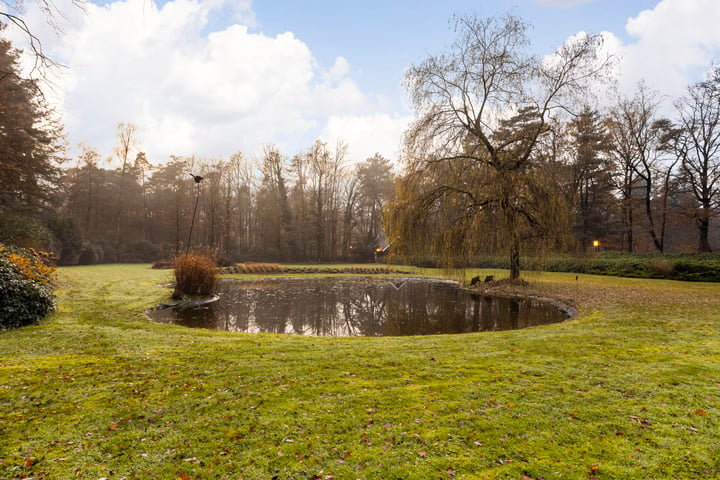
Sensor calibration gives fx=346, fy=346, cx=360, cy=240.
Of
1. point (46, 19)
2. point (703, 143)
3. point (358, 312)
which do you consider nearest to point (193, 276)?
point (358, 312)

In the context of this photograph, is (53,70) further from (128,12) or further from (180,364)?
(180,364)

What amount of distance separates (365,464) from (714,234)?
5244cm

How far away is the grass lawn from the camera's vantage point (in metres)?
2.35

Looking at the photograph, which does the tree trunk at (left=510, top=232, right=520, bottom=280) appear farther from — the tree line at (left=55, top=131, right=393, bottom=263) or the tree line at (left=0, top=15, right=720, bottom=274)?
the tree line at (left=55, top=131, right=393, bottom=263)

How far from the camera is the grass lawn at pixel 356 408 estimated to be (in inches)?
92.6

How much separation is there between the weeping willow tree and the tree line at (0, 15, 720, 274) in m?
0.05

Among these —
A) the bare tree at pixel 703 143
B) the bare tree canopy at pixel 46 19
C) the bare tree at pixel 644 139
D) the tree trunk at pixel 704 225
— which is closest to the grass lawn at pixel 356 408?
the bare tree canopy at pixel 46 19

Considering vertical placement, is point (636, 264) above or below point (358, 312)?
above

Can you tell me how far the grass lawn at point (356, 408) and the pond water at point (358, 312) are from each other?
90.1 inches

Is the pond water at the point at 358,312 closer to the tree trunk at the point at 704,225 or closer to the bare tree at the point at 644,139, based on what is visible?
the tree trunk at the point at 704,225

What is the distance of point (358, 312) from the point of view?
1026 centimetres

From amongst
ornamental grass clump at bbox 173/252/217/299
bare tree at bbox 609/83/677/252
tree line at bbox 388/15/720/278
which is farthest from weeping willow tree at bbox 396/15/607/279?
bare tree at bbox 609/83/677/252

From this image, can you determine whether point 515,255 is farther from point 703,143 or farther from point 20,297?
point 703,143

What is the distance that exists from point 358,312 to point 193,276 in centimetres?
546
